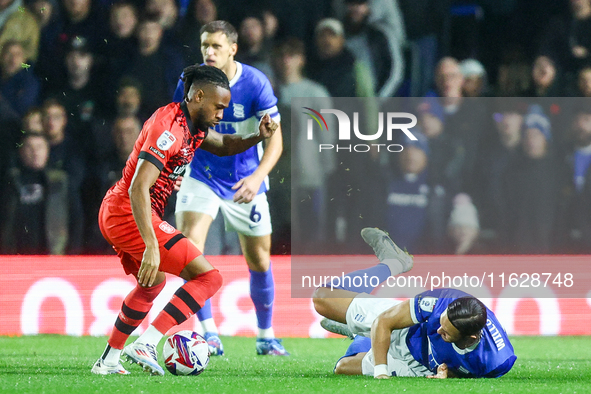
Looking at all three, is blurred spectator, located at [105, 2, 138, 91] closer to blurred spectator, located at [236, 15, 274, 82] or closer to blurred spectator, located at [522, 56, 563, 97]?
blurred spectator, located at [236, 15, 274, 82]

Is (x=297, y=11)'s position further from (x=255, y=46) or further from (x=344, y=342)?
(x=344, y=342)

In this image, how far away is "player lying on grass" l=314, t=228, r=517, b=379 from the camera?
356 cm

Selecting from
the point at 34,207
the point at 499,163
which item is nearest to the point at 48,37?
the point at 34,207

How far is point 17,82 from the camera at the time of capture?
648 cm

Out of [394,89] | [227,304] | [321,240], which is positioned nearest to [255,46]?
[394,89]

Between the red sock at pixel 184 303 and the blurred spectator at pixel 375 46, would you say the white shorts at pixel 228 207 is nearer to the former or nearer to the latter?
the red sock at pixel 184 303

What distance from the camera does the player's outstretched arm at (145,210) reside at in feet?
11.8

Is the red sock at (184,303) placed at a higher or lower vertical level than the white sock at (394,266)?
higher

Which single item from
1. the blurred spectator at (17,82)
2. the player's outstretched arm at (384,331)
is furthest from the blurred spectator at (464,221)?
the blurred spectator at (17,82)

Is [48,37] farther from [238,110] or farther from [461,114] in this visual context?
[461,114]

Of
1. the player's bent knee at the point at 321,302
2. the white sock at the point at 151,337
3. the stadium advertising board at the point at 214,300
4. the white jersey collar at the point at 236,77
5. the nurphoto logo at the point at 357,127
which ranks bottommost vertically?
the stadium advertising board at the point at 214,300

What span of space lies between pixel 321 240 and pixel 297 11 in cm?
205

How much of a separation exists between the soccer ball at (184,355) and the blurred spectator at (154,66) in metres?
3.19

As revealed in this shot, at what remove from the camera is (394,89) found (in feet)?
21.5
